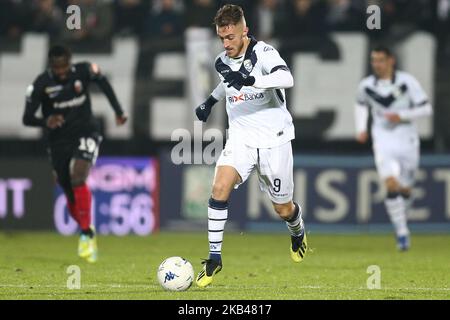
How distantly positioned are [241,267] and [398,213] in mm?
3264

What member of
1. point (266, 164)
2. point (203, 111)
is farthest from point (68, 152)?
point (266, 164)

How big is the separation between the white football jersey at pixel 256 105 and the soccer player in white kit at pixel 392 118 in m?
4.75

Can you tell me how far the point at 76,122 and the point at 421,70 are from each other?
6.12 m

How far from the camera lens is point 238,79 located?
9.57m

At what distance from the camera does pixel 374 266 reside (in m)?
12.5

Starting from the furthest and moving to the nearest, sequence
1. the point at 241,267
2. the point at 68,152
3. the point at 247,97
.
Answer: the point at 68,152
the point at 241,267
the point at 247,97

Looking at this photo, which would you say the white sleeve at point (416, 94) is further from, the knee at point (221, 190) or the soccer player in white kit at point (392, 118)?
the knee at point (221, 190)

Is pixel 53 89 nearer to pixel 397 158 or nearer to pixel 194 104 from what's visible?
pixel 194 104

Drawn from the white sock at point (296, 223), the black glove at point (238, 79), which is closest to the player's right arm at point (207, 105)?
the black glove at point (238, 79)

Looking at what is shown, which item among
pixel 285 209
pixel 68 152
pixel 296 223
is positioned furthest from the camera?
pixel 68 152

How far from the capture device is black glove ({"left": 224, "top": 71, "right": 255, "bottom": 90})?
31.4ft

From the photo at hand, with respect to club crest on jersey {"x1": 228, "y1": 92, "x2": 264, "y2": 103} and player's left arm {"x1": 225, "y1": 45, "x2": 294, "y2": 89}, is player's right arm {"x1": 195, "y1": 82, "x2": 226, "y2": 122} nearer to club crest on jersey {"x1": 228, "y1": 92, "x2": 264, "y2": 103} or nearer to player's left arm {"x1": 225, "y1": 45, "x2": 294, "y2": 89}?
club crest on jersey {"x1": 228, "y1": 92, "x2": 264, "y2": 103}
